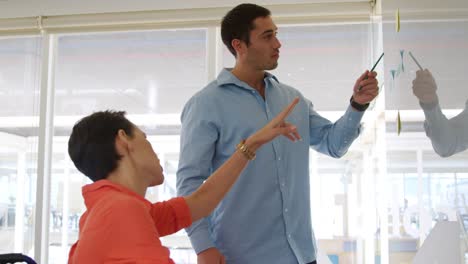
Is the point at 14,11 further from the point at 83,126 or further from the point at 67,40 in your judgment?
the point at 83,126

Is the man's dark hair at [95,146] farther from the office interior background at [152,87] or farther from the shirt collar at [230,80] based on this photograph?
A: the office interior background at [152,87]

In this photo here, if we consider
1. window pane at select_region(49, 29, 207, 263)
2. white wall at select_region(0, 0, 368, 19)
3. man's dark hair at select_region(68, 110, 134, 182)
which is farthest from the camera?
window pane at select_region(49, 29, 207, 263)

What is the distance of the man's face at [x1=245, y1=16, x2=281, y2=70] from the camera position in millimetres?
1937

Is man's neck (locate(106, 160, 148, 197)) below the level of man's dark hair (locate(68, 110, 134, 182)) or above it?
below

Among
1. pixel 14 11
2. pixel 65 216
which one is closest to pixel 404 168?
pixel 65 216

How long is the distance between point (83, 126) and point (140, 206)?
28 centimetres

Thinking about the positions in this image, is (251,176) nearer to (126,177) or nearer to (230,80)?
(230,80)

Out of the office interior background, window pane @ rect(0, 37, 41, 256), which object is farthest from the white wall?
window pane @ rect(0, 37, 41, 256)

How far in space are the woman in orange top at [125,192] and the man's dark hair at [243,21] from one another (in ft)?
1.74

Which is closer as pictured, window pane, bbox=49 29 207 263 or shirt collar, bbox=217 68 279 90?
shirt collar, bbox=217 68 279 90

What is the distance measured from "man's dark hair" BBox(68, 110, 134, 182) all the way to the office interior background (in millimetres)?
1515

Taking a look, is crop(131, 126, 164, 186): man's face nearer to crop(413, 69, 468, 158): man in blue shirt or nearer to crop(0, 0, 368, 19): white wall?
crop(413, 69, 468, 158): man in blue shirt

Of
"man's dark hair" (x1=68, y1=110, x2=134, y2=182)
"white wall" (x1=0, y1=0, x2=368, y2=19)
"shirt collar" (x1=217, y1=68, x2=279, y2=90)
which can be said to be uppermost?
"white wall" (x1=0, y1=0, x2=368, y2=19)

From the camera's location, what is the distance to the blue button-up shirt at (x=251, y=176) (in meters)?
1.77
